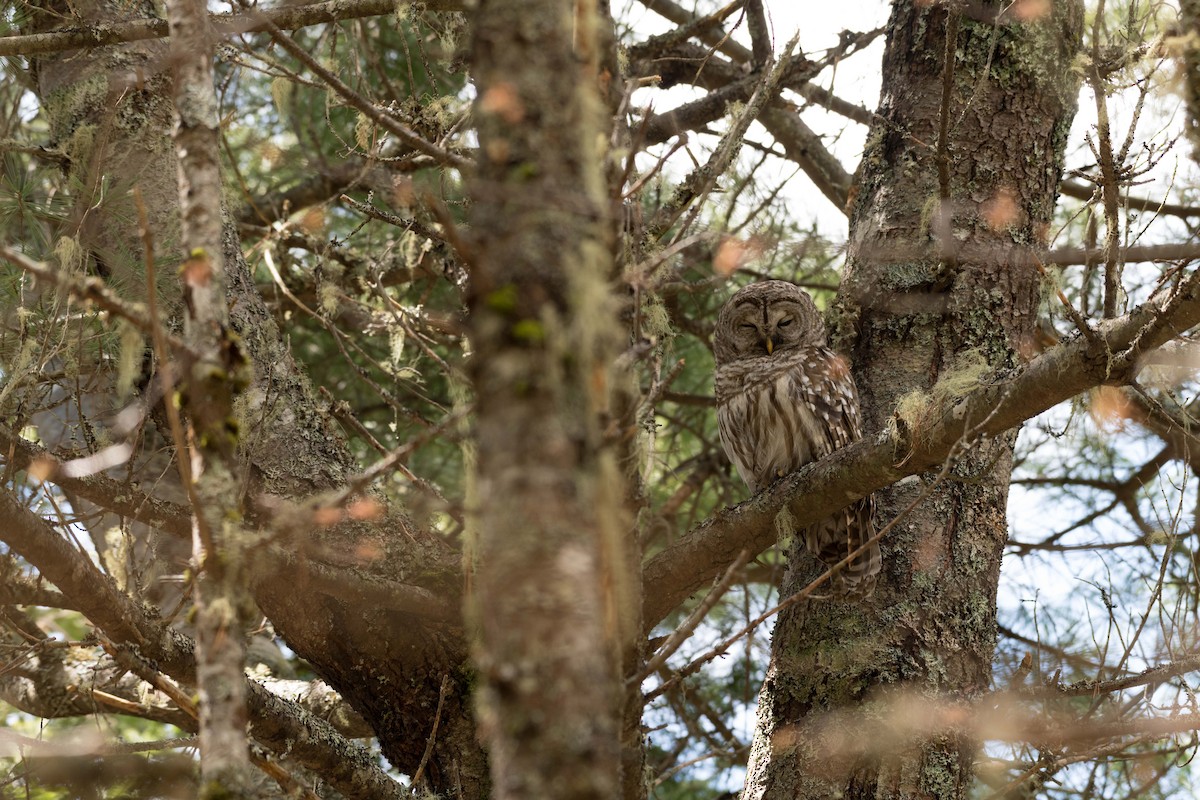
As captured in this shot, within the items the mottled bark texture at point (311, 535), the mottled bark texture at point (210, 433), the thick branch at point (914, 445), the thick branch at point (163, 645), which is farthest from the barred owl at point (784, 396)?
the mottled bark texture at point (210, 433)

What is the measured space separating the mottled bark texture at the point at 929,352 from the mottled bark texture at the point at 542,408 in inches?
78.7

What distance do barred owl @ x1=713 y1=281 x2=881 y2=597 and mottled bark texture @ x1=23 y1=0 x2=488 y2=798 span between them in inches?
60.1

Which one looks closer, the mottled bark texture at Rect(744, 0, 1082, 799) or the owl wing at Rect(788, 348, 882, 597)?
the mottled bark texture at Rect(744, 0, 1082, 799)

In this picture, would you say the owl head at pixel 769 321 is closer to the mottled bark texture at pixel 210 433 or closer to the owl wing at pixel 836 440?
the owl wing at pixel 836 440

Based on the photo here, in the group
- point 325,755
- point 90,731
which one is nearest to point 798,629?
point 325,755

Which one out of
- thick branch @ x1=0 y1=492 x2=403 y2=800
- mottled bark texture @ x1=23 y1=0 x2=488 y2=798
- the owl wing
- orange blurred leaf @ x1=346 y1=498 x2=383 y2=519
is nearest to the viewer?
thick branch @ x1=0 y1=492 x2=403 y2=800

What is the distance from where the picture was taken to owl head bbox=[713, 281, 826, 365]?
218 inches

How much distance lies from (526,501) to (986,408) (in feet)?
6.85

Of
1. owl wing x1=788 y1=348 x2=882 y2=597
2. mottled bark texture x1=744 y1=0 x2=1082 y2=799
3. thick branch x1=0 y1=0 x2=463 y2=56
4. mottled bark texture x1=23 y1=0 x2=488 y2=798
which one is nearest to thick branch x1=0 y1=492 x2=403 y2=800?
mottled bark texture x1=23 y1=0 x2=488 y2=798

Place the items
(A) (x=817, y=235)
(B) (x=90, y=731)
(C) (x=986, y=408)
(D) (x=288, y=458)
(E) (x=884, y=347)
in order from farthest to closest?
(A) (x=817, y=235), (B) (x=90, y=731), (E) (x=884, y=347), (D) (x=288, y=458), (C) (x=986, y=408)

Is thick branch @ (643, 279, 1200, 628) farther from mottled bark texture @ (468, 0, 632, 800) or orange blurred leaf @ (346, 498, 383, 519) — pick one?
mottled bark texture @ (468, 0, 632, 800)

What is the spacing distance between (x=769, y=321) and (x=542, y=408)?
432 centimetres

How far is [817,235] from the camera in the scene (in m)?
6.20

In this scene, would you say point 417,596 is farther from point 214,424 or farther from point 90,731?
point 90,731
